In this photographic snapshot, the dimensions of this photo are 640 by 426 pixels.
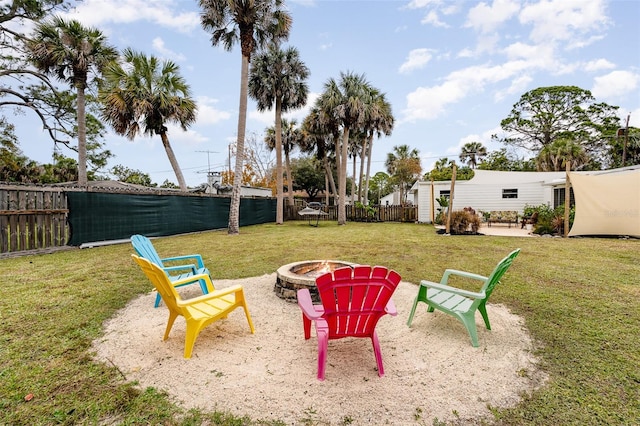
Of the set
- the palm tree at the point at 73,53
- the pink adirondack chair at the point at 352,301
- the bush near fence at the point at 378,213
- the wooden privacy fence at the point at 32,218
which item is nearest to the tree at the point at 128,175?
the bush near fence at the point at 378,213

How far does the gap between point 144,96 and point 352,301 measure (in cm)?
1357

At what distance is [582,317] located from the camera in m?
3.19

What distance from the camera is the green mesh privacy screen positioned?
7875 millimetres

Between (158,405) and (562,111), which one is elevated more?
(562,111)

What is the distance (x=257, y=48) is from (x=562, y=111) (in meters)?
29.7

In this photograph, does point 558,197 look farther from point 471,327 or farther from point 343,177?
point 471,327

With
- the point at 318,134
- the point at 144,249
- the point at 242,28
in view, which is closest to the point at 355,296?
the point at 144,249

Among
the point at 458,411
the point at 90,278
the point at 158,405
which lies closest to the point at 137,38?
the point at 90,278

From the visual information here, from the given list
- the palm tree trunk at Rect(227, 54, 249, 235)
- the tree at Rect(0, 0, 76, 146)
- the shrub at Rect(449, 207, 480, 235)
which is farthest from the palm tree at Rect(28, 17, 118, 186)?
the shrub at Rect(449, 207, 480, 235)

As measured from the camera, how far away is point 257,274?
17.1 feet

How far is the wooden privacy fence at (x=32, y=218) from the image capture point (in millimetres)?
6340

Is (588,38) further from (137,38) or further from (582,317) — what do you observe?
(137,38)

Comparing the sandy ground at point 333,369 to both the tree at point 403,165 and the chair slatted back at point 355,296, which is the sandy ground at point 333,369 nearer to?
the chair slatted back at point 355,296

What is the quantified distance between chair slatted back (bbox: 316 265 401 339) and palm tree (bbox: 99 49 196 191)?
1299cm
